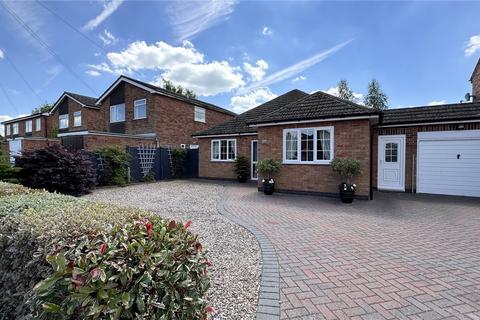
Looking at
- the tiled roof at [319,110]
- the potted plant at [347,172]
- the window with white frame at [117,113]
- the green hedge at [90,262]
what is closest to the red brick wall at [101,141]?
the window with white frame at [117,113]

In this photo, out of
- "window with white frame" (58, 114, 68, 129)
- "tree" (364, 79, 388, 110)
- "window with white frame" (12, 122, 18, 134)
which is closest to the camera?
"window with white frame" (58, 114, 68, 129)

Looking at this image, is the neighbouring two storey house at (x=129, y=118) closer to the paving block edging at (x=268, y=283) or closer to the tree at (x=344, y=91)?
the paving block edging at (x=268, y=283)

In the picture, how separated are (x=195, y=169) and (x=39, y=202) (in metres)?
15.2

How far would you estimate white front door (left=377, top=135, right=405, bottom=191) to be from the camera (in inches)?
447

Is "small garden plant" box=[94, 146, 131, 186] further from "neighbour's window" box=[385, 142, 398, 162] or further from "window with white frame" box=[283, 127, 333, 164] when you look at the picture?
"neighbour's window" box=[385, 142, 398, 162]

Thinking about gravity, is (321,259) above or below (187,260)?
below

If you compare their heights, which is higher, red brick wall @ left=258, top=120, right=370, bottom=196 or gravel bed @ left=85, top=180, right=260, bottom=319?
red brick wall @ left=258, top=120, right=370, bottom=196

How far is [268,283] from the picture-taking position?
3.38 meters

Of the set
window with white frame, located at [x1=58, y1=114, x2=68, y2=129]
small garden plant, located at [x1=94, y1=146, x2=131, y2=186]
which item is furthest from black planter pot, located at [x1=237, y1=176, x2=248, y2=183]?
window with white frame, located at [x1=58, y1=114, x2=68, y2=129]

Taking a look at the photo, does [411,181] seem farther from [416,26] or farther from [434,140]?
[416,26]

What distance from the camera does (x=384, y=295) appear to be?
312cm

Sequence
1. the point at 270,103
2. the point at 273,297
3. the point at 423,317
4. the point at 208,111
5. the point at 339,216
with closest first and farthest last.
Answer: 1. the point at 423,317
2. the point at 273,297
3. the point at 339,216
4. the point at 270,103
5. the point at 208,111

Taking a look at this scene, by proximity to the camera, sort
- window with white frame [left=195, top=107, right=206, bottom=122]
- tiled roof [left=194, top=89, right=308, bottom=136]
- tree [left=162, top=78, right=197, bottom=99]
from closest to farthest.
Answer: tiled roof [left=194, top=89, right=308, bottom=136], window with white frame [left=195, top=107, right=206, bottom=122], tree [left=162, top=78, right=197, bottom=99]

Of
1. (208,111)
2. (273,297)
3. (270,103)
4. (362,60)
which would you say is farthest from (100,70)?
(273,297)
